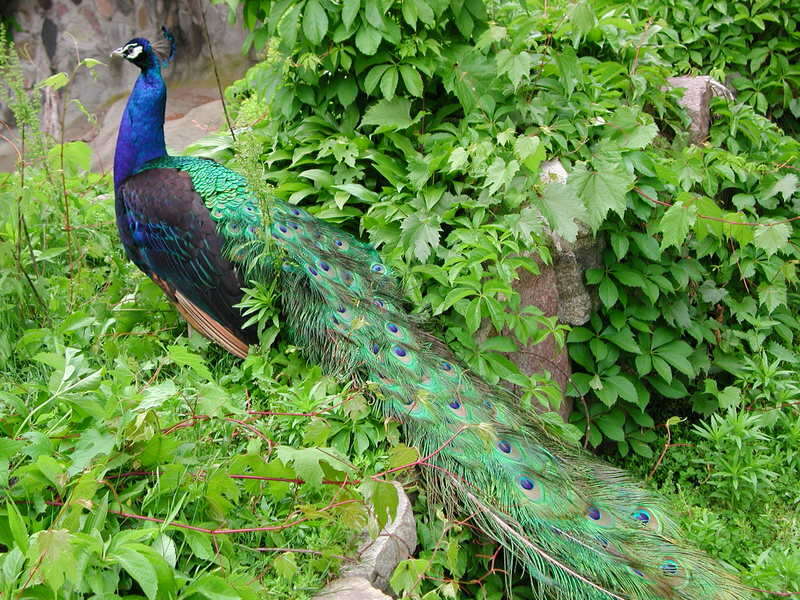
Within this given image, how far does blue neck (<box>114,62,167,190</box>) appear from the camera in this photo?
3.31 meters

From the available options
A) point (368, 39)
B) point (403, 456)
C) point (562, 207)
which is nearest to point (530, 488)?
point (403, 456)

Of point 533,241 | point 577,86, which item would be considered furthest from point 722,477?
point 577,86

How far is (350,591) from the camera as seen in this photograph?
2031mm

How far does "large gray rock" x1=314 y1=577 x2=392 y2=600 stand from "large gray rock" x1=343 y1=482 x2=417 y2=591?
0.09 ft

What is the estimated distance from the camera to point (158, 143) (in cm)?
336

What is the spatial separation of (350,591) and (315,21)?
7.57 ft

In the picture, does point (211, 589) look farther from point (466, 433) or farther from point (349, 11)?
point (349, 11)

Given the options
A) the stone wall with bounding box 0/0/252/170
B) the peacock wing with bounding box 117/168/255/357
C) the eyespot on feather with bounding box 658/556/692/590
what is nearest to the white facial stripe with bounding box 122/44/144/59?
the peacock wing with bounding box 117/168/255/357

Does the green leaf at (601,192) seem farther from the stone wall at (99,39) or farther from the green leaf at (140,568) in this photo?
the stone wall at (99,39)

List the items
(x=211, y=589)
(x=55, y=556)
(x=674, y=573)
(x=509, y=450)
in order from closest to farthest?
(x=55, y=556) → (x=211, y=589) → (x=674, y=573) → (x=509, y=450)

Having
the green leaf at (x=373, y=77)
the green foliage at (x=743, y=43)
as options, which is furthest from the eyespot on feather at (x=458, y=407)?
the green foliage at (x=743, y=43)

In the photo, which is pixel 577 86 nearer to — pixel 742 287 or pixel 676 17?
pixel 742 287

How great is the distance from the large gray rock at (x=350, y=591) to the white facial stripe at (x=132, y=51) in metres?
2.49

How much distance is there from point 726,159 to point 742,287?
673mm
